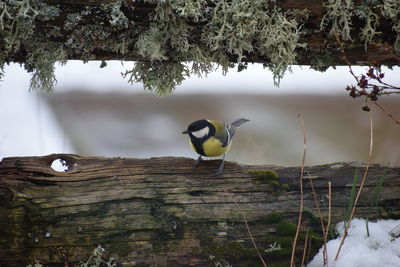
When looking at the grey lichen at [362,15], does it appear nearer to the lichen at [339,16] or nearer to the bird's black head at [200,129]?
the lichen at [339,16]

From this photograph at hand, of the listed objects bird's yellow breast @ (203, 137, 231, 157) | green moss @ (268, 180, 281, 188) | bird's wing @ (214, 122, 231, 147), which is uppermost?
bird's wing @ (214, 122, 231, 147)

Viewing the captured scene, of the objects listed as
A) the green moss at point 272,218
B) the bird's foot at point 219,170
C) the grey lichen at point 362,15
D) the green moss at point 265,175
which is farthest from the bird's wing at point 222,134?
the grey lichen at point 362,15

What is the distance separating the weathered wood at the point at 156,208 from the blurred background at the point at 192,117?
1.50 meters

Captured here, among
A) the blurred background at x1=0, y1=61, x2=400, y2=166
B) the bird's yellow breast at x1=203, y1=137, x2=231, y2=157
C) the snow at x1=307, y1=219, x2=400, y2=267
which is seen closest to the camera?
the snow at x1=307, y1=219, x2=400, y2=267

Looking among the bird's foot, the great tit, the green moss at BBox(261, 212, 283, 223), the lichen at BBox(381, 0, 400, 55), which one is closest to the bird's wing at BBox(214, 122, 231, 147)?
the great tit

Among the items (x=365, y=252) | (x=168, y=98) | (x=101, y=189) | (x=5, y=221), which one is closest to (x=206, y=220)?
(x=101, y=189)

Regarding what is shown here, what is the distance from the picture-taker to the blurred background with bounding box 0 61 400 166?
12.6 ft

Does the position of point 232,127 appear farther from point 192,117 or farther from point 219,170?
point 192,117

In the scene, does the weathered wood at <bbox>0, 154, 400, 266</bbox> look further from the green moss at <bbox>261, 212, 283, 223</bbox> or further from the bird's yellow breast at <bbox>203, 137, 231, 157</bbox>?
the bird's yellow breast at <bbox>203, 137, 231, 157</bbox>

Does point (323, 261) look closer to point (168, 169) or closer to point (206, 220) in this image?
point (206, 220)

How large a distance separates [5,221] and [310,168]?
1.28 m

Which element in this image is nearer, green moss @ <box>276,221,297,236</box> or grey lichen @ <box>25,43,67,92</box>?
green moss @ <box>276,221,297,236</box>

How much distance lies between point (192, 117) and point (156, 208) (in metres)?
1.82

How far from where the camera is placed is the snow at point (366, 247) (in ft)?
6.60
